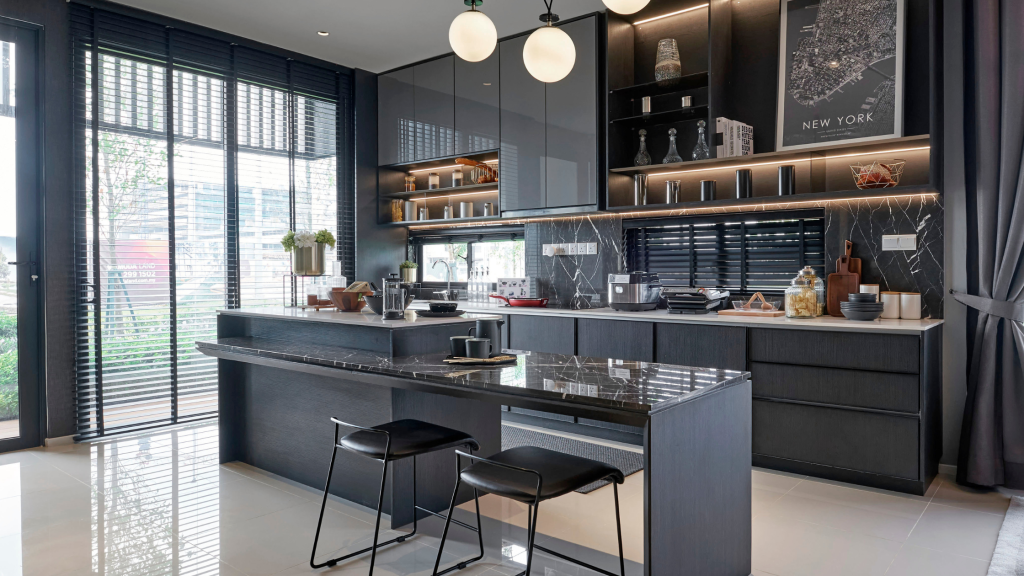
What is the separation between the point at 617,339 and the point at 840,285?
1346mm

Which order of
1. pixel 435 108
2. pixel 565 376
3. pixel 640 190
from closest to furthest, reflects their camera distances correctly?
pixel 565 376, pixel 640 190, pixel 435 108

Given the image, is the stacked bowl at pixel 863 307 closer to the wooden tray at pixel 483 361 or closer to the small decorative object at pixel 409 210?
the wooden tray at pixel 483 361

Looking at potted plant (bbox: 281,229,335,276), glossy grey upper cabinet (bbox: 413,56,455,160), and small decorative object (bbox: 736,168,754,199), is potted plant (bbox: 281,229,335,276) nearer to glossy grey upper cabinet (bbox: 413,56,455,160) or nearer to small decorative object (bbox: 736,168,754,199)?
glossy grey upper cabinet (bbox: 413,56,455,160)

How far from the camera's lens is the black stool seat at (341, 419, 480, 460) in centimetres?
230

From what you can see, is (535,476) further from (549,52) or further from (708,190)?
(708,190)

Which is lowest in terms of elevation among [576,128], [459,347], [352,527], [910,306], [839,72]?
[352,527]

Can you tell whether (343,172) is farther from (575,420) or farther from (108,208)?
(575,420)

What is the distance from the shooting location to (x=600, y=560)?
8.36 ft

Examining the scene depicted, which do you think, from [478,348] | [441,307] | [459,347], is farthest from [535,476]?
[441,307]

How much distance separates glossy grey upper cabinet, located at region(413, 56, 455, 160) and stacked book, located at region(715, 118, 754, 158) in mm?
2232

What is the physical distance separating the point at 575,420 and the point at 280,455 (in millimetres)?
1950

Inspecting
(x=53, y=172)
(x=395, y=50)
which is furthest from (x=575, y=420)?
(x=53, y=172)

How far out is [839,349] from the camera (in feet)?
11.1

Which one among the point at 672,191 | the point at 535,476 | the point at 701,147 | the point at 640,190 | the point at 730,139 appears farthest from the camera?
the point at 640,190
